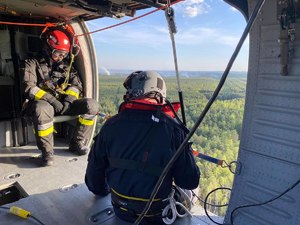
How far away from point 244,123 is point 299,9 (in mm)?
847

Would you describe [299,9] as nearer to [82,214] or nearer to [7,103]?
[82,214]

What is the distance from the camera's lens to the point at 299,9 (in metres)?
1.66

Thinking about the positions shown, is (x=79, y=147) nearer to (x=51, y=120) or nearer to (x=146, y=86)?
(x=51, y=120)

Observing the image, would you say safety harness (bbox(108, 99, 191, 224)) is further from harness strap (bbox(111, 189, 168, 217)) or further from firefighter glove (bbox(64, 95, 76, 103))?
firefighter glove (bbox(64, 95, 76, 103))

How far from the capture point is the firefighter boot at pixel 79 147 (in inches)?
152

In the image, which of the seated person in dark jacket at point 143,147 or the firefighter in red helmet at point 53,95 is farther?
the firefighter in red helmet at point 53,95

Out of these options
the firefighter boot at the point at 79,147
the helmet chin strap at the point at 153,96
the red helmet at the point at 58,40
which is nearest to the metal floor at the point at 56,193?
the firefighter boot at the point at 79,147

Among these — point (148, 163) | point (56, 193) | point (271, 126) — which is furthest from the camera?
point (56, 193)

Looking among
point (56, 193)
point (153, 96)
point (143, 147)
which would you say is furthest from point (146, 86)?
point (56, 193)

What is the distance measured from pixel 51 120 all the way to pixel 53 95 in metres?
0.48

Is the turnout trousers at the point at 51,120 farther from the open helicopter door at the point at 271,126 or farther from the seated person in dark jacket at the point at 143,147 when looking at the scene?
the open helicopter door at the point at 271,126

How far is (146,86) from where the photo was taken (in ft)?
6.30

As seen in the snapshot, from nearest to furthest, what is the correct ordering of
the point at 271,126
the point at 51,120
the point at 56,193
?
the point at 271,126
the point at 56,193
the point at 51,120

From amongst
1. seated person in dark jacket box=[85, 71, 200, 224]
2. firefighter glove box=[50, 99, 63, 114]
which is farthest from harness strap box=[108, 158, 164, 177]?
firefighter glove box=[50, 99, 63, 114]
